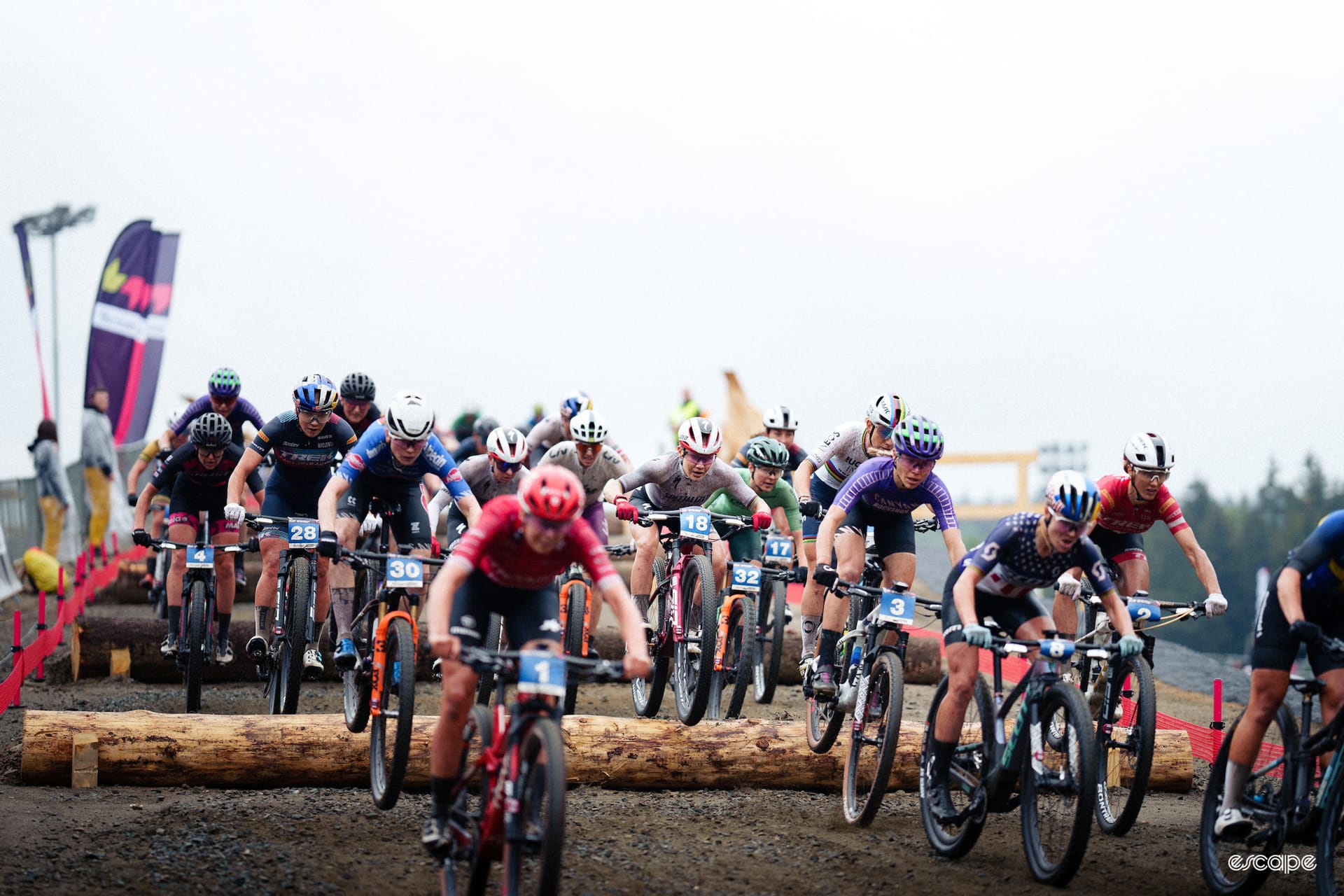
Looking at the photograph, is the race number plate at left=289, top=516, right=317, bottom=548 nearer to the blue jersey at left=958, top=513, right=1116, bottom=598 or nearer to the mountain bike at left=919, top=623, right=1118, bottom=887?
the mountain bike at left=919, top=623, right=1118, bottom=887

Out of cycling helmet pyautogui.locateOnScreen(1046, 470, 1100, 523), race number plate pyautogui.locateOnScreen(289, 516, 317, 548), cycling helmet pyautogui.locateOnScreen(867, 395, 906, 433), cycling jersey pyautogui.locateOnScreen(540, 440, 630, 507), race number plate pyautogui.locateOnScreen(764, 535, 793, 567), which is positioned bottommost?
race number plate pyautogui.locateOnScreen(289, 516, 317, 548)

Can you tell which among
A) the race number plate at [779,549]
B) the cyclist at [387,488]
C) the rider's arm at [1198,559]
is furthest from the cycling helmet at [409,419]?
the rider's arm at [1198,559]

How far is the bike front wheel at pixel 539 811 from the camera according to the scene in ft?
17.6

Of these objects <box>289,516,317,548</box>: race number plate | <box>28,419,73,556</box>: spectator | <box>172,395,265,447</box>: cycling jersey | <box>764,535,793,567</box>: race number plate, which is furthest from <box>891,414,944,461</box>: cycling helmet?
<box>28,419,73,556</box>: spectator

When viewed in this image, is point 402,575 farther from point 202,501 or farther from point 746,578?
point 202,501

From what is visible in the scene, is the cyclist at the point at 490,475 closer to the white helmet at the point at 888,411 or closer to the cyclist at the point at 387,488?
the cyclist at the point at 387,488

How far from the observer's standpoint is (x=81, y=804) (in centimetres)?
807

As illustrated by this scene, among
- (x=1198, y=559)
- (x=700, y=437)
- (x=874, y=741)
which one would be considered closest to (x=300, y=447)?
(x=700, y=437)

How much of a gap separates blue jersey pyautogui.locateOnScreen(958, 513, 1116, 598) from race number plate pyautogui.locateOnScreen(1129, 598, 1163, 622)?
71.4 inches

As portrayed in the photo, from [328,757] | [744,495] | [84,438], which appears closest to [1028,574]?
[744,495]

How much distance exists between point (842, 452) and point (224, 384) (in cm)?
569

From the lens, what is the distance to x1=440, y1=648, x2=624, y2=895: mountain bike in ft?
17.8

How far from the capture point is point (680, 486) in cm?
1086

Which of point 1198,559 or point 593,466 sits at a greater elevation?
point 593,466
